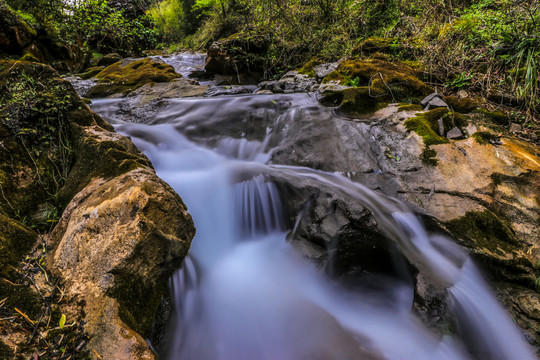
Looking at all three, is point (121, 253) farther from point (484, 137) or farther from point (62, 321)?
point (484, 137)

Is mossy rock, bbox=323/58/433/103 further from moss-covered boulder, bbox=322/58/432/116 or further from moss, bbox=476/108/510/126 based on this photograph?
moss, bbox=476/108/510/126

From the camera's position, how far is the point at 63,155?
8.70ft

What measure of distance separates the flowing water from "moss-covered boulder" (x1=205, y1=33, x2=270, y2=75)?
23.1 ft

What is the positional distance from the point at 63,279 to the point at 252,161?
3346 mm

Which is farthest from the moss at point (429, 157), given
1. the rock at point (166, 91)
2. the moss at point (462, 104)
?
the rock at point (166, 91)

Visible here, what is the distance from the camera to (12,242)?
1758 mm

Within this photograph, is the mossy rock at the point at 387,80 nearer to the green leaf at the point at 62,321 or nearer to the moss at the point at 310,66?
the moss at the point at 310,66

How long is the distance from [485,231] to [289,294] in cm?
233

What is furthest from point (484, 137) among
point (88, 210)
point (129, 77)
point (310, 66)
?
point (129, 77)

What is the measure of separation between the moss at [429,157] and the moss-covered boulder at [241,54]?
26.2 ft

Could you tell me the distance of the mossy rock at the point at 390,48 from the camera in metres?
6.18

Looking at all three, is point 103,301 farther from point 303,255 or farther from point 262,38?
point 262,38

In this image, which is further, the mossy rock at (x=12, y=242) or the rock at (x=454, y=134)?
the rock at (x=454, y=134)

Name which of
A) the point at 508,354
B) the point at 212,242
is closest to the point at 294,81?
the point at 212,242
